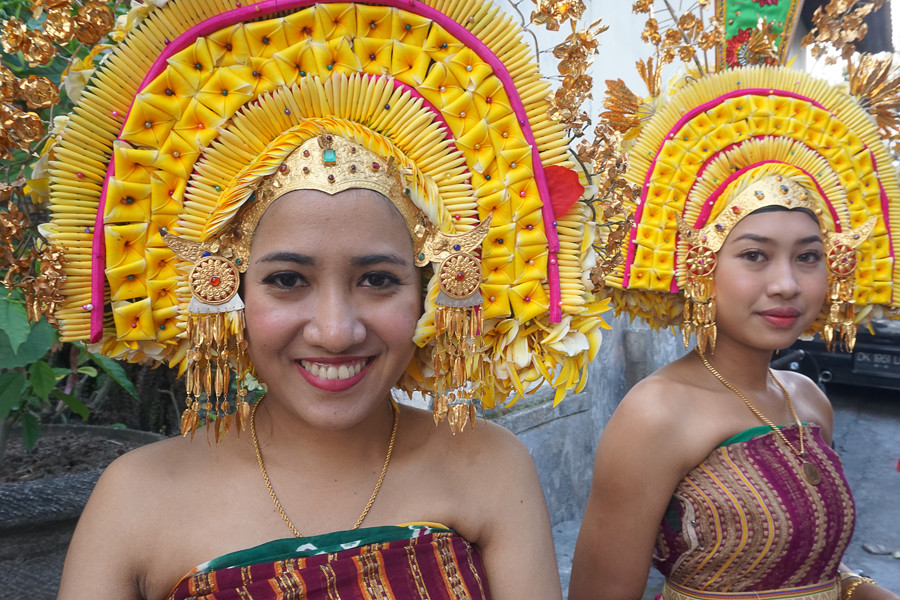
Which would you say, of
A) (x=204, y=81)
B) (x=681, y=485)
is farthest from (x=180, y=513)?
(x=681, y=485)

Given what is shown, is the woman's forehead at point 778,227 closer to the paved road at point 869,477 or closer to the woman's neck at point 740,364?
the woman's neck at point 740,364

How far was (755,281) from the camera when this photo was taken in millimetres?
2225

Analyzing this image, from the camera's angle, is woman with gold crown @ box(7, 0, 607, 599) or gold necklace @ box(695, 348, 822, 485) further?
gold necklace @ box(695, 348, 822, 485)

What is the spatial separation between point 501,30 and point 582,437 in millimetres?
3749

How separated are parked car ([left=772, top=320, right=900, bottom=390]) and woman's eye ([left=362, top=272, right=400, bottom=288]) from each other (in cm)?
727

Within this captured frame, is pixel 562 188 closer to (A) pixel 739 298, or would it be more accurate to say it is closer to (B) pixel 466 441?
(B) pixel 466 441

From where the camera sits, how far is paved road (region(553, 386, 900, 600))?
15.1 ft

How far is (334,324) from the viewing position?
53.0 inches

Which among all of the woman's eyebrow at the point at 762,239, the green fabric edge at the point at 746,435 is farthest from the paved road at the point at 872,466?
the woman's eyebrow at the point at 762,239

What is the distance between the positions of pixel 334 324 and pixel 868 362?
851 cm

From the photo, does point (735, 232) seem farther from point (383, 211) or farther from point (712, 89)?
point (383, 211)

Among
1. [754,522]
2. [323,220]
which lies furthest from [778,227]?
[323,220]

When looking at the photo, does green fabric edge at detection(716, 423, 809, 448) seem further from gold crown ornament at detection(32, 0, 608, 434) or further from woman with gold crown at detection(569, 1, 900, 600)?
gold crown ornament at detection(32, 0, 608, 434)

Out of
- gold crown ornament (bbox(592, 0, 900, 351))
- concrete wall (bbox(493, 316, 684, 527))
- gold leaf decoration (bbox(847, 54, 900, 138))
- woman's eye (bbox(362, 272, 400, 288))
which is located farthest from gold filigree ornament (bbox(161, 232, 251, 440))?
concrete wall (bbox(493, 316, 684, 527))
